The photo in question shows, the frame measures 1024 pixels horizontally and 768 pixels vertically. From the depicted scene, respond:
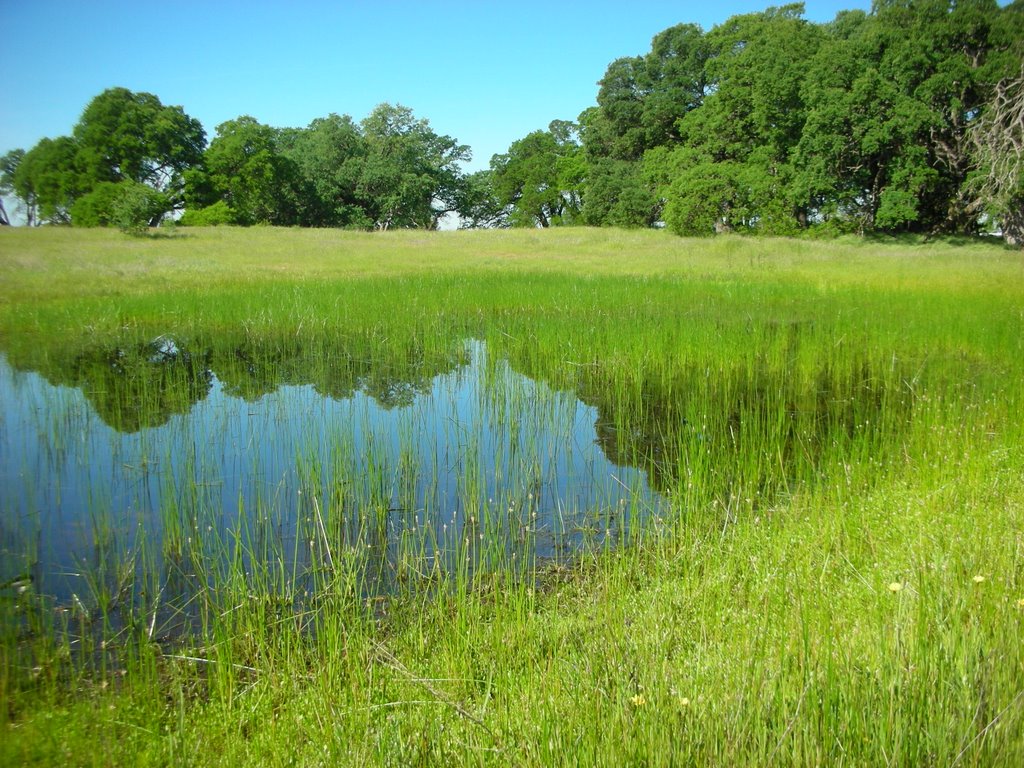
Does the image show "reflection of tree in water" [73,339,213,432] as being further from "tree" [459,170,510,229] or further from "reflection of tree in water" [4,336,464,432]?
Result: "tree" [459,170,510,229]

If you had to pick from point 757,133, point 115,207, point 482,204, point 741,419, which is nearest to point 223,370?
point 741,419

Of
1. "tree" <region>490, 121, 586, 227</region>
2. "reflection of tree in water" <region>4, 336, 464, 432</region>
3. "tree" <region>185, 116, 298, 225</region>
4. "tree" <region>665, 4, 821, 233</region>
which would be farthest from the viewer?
"tree" <region>490, 121, 586, 227</region>

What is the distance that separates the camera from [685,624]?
9.50 feet

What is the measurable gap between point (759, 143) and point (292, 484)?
32218 millimetres

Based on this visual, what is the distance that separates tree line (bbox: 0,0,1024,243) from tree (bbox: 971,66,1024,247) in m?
0.09

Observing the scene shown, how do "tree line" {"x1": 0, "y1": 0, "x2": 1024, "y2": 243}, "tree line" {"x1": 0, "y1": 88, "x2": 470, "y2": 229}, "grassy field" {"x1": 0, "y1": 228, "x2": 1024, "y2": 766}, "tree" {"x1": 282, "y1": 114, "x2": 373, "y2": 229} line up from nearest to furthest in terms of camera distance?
"grassy field" {"x1": 0, "y1": 228, "x2": 1024, "y2": 766} → "tree line" {"x1": 0, "y1": 88, "x2": 470, "y2": 229} → "tree line" {"x1": 0, "y1": 0, "x2": 1024, "y2": 243} → "tree" {"x1": 282, "y1": 114, "x2": 373, "y2": 229}

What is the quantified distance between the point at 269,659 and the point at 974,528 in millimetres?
3423

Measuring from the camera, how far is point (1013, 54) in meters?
24.1

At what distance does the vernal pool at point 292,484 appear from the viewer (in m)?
3.75

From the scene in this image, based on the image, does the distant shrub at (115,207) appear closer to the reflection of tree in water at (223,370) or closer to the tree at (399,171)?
the reflection of tree in water at (223,370)

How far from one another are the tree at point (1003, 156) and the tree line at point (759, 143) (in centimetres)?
9

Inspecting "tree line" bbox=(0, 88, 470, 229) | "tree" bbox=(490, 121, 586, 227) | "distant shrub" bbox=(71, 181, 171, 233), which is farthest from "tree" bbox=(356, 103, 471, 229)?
"distant shrub" bbox=(71, 181, 171, 233)

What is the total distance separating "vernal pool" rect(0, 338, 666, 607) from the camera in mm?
3750

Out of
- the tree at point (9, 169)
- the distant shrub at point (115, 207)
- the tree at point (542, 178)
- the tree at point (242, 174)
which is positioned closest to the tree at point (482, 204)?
the tree at point (542, 178)
